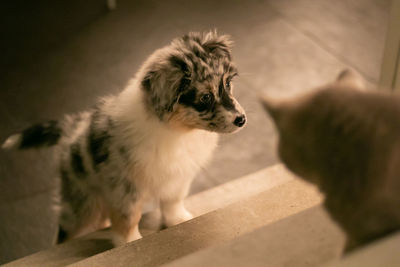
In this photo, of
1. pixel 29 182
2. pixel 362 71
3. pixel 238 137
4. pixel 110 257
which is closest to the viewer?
pixel 110 257

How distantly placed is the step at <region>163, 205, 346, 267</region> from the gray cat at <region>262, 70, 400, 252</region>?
0.19 metres

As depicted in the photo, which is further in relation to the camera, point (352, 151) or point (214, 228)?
point (214, 228)

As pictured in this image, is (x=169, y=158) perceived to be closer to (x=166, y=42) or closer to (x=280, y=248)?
(x=280, y=248)

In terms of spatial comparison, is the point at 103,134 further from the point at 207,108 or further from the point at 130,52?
the point at 130,52

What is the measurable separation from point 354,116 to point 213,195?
6.39 feet

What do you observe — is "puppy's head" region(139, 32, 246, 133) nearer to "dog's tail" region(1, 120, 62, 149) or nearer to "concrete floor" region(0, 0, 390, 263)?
"dog's tail" region(1, 120, 62, 149)

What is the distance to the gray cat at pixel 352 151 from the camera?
87 cm

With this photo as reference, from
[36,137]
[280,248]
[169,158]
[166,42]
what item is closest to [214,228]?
[169,158]

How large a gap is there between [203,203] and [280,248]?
1593 millimetres

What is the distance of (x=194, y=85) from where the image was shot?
1924 millimetres

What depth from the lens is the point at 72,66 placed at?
3846mm

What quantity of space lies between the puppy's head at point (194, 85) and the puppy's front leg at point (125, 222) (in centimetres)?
47

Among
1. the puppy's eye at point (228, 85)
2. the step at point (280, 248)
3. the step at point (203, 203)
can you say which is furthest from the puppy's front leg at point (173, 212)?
the step at point (280, 248)

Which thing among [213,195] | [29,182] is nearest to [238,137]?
[213,195]
